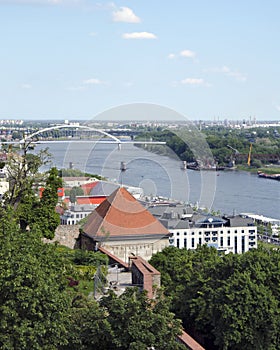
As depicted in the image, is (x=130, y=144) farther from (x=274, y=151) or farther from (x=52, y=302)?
(x=52, y=302)

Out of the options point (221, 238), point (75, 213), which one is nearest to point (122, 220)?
point (221, 238)

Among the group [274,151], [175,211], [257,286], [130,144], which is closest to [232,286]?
[257,286]

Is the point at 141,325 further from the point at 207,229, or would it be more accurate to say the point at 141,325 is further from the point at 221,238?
the point at 221,238

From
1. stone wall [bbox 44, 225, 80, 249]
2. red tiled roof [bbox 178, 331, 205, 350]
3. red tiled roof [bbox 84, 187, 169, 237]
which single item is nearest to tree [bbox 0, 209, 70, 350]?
red tiled roof [bbox 178, 331, 205, 350]

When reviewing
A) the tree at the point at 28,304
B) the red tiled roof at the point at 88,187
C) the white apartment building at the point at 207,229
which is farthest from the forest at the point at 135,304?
the red tiled roof at the point at 88,187

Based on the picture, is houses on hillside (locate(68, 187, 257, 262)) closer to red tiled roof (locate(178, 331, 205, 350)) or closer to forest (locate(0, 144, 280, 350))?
forest (locate(0, 144, 280, 350))

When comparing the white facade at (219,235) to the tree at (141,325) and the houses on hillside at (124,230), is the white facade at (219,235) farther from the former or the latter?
the tree at (141,325)

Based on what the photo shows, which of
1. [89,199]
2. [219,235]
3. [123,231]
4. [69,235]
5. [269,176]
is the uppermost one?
[123,231]
